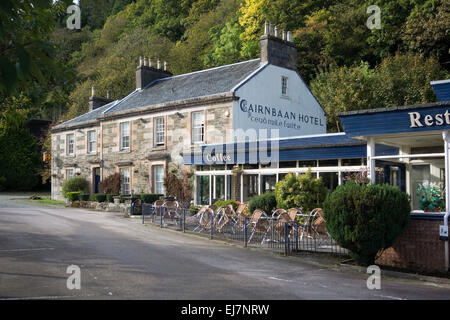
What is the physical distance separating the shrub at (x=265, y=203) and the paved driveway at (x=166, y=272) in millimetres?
4232

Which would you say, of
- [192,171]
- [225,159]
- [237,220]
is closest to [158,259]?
[237,220]

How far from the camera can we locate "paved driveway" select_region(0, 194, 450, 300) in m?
8.16

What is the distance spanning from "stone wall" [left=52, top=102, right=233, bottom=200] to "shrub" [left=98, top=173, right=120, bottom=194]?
66 centimetres

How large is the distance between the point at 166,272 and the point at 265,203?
987 centimetres

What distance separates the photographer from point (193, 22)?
185 ft

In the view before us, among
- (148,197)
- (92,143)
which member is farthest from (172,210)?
(92,143)

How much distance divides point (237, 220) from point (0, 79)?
41.1ft

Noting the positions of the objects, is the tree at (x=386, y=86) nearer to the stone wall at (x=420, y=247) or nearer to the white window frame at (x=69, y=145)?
the stone wall at (x=420, y=247)

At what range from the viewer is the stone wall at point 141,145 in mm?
24859

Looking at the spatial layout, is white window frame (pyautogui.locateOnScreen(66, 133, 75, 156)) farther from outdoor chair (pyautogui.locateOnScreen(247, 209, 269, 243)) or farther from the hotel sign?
outdoor chair (pyautogui.locateOnScreen(247, 209, 269, 243))

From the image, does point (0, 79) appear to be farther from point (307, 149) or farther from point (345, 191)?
point (307, 149)

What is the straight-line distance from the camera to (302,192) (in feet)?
58.8
